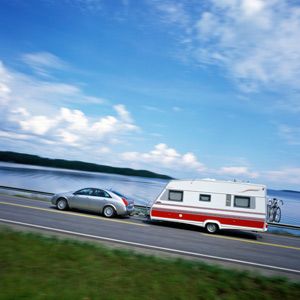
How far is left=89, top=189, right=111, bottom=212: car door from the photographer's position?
788 inches

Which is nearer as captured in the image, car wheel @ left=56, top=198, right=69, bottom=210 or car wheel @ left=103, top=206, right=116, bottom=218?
car wheel @ left=103, top=206, right=116, bottom=218

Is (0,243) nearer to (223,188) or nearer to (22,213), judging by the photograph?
(22,213)

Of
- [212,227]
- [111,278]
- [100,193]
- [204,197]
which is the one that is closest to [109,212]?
[100,193]

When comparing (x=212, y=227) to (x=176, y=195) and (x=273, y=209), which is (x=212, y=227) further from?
(x=273, y=209)

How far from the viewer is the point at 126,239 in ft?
41.3

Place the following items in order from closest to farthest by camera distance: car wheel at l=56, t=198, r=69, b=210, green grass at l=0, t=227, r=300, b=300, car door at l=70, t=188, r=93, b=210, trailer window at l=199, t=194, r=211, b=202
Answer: green grass at l=0, t=227, r=300, b=300
trailer window at l=199, t=194, r=211, b=202
car door at l=70, t=188, r=93, b=210
car wheel at l=56, t=198, r=69, b=210

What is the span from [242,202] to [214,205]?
56.1 inches

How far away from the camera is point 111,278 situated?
620cm

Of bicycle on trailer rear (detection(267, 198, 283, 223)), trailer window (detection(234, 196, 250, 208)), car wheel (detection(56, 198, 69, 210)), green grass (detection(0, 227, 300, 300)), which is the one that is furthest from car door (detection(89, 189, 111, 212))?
green grass (detection(0, 227, 300, 300))

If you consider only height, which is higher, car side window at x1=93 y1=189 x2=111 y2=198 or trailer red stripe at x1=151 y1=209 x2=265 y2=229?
car side window at x1=93 y1=189 x2=111 y2=198

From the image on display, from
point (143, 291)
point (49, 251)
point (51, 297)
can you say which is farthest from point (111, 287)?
point (49, 251)

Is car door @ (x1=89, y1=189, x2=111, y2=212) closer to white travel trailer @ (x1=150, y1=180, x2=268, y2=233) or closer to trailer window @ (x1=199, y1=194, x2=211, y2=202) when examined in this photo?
white travel trailer @ (x1=150, y1=180, x2=268, y2=233)

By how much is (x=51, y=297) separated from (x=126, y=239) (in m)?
7.73

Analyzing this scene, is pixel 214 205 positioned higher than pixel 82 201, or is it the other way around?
pixel 214 205
